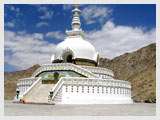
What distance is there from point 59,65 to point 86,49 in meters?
8.17

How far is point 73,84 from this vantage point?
2717 cm

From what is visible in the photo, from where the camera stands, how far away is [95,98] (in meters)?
27.4

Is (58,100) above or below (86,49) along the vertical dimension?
below

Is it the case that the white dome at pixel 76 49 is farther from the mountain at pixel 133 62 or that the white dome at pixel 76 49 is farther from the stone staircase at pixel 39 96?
the mountain at pixel 133 62

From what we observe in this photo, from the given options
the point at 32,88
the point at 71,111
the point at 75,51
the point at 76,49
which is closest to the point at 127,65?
the point at 76,49

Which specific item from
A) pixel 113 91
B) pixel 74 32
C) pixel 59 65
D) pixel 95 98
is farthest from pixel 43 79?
pixel 74 32

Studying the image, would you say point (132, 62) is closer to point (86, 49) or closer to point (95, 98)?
point (86, 49)

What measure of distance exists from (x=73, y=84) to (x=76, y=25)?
17824 millimetres

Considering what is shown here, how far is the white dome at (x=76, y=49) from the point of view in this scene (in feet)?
119

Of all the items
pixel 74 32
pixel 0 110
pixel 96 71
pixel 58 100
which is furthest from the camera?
pixel 74 32

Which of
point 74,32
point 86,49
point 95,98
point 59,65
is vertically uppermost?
point 74,32

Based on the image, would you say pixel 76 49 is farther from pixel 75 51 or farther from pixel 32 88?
pixel 32 88

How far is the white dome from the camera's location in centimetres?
3639

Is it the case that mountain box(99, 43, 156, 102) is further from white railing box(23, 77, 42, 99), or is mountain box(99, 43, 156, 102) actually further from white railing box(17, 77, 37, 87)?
white railing box(23, 77, 42, 99)
